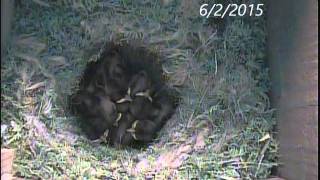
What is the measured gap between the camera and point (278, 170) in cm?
99

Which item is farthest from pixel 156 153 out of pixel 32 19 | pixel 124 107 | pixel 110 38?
pixel 32 19

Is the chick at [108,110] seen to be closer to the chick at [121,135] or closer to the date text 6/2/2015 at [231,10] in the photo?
the chick at [121,135]

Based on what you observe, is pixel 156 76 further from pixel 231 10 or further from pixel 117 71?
pixel 231 10

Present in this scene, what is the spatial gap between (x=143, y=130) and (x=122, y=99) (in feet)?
0.23

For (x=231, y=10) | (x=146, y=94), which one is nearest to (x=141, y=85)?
(x=146, y=94)

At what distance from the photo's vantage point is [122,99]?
0.98 metres

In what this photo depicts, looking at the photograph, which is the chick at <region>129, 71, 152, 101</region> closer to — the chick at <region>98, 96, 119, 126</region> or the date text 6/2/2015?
the chick at <region>98, 96, 119, 126</region>

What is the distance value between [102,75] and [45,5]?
18 centimetres

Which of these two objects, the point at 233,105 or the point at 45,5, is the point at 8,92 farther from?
the point at 233,105

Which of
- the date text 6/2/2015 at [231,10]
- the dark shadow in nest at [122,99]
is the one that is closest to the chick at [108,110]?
the dark shadow in nest at [122,99]

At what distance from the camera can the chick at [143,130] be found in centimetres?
97

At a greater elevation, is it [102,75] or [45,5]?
[45,5]

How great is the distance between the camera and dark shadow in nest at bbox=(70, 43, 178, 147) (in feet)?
3.17

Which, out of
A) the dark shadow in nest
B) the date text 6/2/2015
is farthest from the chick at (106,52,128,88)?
the date text 6/2/2015
